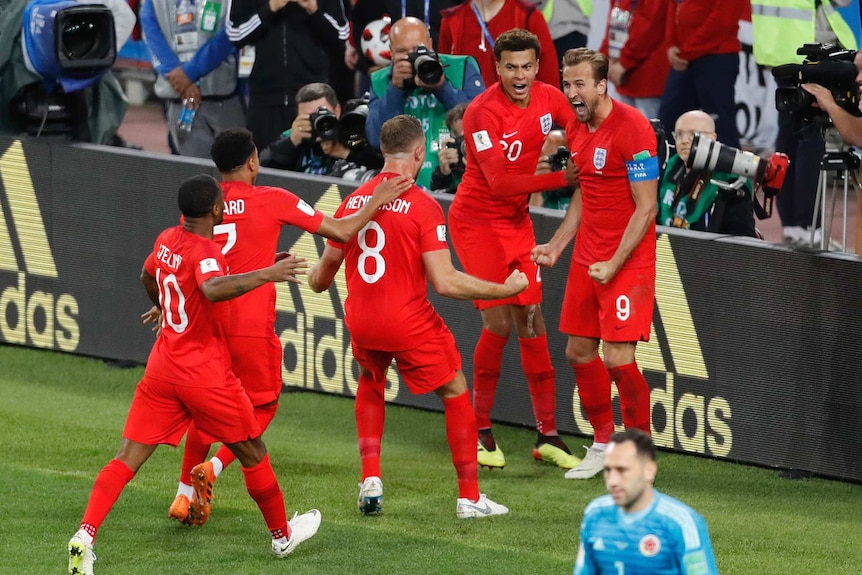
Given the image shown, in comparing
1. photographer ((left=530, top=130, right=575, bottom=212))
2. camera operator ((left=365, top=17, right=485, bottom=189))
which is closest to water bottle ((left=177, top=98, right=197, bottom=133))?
camera operator ((left=365, top=17, right=485, bottom=189))

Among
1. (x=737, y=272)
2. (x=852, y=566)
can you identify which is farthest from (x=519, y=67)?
(x=852, y=566)

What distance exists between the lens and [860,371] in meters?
8.00

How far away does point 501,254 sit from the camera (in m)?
8.44

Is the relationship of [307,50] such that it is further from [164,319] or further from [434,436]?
[164,319]

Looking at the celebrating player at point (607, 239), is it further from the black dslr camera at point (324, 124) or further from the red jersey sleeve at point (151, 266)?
the black dslr camera at point (324, 124)

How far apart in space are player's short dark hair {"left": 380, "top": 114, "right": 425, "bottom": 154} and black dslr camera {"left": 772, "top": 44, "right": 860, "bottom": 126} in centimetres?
199

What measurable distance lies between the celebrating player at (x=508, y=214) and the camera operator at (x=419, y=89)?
4.56 ft

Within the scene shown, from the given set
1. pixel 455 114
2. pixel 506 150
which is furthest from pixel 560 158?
pixel 455 114

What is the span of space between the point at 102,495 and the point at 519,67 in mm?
3194

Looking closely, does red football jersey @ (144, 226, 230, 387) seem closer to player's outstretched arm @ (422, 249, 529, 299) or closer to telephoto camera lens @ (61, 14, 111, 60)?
player's outstretched arm @ (422, 249, 529, 299)

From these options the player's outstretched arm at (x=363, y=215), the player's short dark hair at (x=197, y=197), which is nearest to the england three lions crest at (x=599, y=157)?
the player's outstretched arm at (x=363, y=215)

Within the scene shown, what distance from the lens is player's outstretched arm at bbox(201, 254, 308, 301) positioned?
645 centimetres

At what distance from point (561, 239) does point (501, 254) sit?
15.6 inches

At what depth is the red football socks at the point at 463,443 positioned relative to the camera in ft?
24.6
